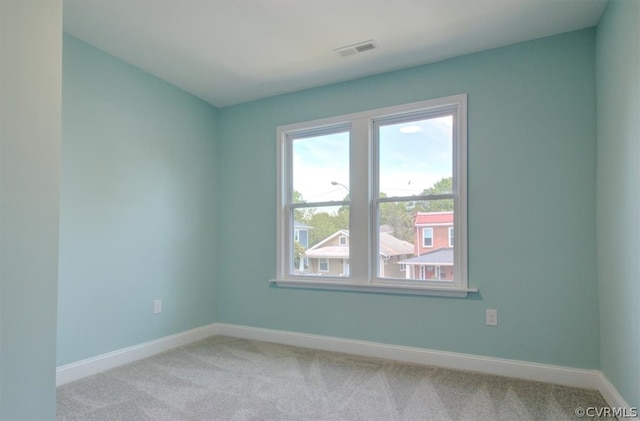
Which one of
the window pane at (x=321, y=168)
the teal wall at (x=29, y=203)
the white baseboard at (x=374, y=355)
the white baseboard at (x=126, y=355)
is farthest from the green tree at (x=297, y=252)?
the teal wall at (x=29, y=203)

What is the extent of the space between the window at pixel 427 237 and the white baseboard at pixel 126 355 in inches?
91.2

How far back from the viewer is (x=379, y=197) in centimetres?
340

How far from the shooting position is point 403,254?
3270 millimetres

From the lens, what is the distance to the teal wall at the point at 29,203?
145cm

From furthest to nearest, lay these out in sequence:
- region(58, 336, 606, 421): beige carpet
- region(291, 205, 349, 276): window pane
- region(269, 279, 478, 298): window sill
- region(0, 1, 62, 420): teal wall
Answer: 1. region(291, 205, 349, 276): window pane
2. region(269, 279, 478, 298): window sill
3. region(58, 336, 606, 421): beige carpet
4. region(0, 1, 62, 420): teal wall

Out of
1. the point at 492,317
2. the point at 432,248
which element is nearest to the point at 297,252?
the point at 432,248

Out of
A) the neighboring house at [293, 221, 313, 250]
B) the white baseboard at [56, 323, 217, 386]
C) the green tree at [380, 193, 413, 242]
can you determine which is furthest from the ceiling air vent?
the white baseboard at [56, 323, 217, 386]

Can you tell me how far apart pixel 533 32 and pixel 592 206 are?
50.1 inches

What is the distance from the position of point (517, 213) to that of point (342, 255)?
1483 millimetres

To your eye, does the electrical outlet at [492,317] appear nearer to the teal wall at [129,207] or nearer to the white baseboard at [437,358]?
the white baseboard at [437,358]

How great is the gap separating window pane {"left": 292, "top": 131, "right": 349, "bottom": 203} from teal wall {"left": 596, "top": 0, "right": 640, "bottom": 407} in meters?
1.92

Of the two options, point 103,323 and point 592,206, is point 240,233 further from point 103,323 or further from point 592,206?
point 592,206

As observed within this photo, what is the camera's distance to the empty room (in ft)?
6.47
